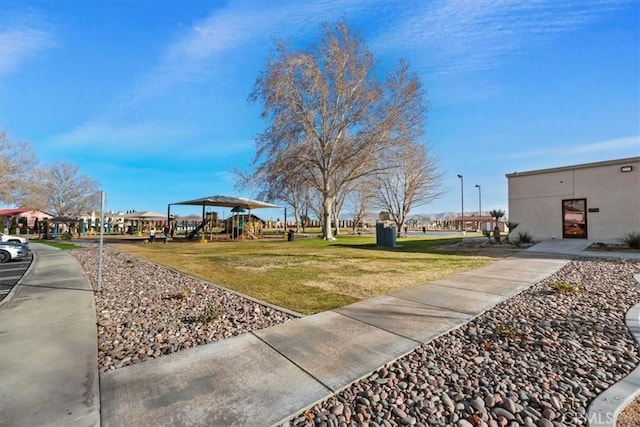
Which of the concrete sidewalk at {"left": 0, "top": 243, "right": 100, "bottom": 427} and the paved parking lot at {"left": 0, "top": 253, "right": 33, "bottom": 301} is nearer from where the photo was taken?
the concrete sidewalk at {"left": 0, "top": 243, "right": 100, "bottom": 427}

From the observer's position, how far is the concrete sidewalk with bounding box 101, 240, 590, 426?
2.24 m

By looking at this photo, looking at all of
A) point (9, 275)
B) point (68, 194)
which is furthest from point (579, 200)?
point (68, 194)

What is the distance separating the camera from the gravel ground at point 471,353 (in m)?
2.27

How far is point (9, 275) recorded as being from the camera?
838cm

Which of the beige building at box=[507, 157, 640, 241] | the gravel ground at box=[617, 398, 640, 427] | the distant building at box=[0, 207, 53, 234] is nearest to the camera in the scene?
the gravel ground at box=[617, 398, 640, 427]

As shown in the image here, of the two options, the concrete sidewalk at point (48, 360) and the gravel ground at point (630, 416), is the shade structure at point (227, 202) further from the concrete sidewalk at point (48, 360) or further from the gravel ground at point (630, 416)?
the gravel ground at point (630, 416)

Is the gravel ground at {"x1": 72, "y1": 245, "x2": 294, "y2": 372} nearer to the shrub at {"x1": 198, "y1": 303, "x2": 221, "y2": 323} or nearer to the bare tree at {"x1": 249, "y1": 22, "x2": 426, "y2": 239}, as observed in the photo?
the shrub at {"x1": 198, "y1": 303, "x2": 221, "y2": 323}

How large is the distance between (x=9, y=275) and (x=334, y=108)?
62.1 feet

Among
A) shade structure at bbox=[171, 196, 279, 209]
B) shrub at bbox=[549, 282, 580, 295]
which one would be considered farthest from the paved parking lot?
shade structure at bbox=[171, 196, 279, 209]

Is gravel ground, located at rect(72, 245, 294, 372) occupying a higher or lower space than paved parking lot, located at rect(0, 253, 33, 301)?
higher

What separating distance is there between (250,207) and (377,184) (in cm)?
1235

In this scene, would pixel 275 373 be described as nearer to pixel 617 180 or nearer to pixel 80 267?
pixel 80 267

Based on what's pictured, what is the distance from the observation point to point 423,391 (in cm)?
254

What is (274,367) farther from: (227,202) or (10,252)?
(227,202)
